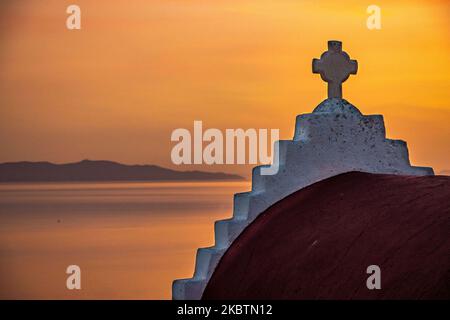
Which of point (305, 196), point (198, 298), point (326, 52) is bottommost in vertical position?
point (198, 298)

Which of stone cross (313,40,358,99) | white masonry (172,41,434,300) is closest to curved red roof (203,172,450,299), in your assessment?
white masonry (172,41,434,300)

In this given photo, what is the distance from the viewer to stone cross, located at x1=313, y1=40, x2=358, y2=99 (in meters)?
15.7

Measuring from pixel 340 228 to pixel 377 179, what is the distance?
1.26 metres

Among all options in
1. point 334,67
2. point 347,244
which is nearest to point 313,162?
point 334,67

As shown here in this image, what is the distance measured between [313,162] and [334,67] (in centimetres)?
141

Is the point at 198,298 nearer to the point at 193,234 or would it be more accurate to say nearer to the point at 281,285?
the point at 281,285

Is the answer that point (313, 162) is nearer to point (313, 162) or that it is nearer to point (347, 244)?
point (313, 162)

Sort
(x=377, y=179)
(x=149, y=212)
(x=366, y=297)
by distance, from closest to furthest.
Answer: (x=366, y=297), (x=377, y=179), (x=149, y=212)

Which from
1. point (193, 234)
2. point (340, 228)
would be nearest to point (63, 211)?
point (193, 234)

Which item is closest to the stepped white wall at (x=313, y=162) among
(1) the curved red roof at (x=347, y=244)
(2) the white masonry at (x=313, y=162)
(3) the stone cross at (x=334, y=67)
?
(2) the white masonry at (x=313, y=162)

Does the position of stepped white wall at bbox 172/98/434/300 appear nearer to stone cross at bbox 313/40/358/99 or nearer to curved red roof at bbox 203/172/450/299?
curved red roof at bbox 203/172/450/299

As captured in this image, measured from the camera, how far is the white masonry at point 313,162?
14828 mm

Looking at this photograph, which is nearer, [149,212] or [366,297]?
[366,297]

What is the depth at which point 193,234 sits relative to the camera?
35000 mm
